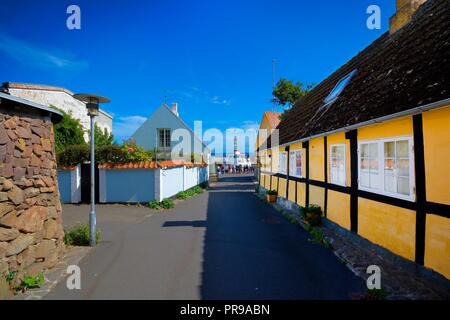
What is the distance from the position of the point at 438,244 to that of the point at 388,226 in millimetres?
1081

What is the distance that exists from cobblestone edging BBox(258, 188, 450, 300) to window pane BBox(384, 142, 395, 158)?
6.02 ft

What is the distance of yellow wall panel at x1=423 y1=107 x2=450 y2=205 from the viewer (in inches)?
143

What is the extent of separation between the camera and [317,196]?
8117 mm

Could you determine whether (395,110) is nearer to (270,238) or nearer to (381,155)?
(381,155)

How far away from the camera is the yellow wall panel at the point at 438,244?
3.59 m

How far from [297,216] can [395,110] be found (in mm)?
5451

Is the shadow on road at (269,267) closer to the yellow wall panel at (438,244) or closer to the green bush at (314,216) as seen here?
the green bush at (314,216)

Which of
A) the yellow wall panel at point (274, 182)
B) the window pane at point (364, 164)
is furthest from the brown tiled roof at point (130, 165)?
the window pane at point (364, 164)

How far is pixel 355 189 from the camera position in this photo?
19.7 ft

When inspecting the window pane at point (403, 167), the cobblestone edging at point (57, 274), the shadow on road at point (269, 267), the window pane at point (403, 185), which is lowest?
the shadow on road at point (269, 267)

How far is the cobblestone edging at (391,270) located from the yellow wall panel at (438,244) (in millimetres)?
133

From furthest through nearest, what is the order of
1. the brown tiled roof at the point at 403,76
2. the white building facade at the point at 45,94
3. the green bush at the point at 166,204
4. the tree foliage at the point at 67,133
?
the white building facade at the point at 45,94 → the tree foliage at the point at 67,133 → the green bush at the point at 166,204 → the brown tiled roof at the point at 403,76

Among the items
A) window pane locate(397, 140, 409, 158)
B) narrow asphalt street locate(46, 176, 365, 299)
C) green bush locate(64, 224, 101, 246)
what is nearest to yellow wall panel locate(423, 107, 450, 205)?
window pane locate(397, 140, 409, 158)

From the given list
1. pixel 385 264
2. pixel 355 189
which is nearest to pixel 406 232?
pixel 385 264
